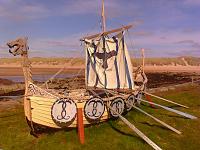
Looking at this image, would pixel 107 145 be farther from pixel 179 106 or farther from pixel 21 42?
pixel 179 106

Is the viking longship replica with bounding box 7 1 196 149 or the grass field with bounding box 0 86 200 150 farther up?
the viking longship replica with bounding box 7 1 196 149

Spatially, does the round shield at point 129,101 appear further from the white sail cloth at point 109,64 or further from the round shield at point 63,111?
the round shield at point 63,111


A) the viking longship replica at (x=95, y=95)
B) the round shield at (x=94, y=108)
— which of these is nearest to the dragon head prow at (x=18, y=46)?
the viking longship replica at (x=95, y=95)

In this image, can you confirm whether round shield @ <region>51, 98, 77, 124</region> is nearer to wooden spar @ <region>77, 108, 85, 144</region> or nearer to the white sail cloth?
wooden spar @ <region>77, 108, 85, 144</region>

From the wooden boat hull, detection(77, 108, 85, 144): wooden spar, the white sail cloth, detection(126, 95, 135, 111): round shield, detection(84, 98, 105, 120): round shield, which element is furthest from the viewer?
the white sail cloth

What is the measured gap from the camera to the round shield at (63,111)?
1816 cm

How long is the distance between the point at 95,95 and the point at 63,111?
228 inches

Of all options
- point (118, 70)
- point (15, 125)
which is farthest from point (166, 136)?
point (15, 125)

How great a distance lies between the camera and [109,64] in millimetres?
27469

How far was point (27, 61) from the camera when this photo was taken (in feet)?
63.5

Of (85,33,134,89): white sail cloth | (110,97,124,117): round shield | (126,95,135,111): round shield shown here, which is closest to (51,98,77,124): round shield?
(110,97,124,117): round shield

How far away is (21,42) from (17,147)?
20.9 feet

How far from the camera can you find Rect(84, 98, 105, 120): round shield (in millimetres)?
19406

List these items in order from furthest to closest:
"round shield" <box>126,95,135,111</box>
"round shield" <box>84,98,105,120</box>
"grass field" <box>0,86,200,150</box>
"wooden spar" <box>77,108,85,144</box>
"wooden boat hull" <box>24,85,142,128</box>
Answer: "round shield" <box>126,95,135,111</box> → "round shield" <box>84,98,105,120</box> → "wooden spar" <box>77,108,85,144</box> → "wooden boat hull" <box>24,85,142,128</box> → "grass field" <box>0,86,200,150</box>
